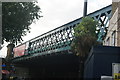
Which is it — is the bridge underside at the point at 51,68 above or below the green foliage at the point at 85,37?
below

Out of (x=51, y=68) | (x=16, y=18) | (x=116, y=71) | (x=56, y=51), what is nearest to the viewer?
(x=116, y=71)

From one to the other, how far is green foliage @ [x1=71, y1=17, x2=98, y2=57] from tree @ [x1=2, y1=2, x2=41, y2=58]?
429cm

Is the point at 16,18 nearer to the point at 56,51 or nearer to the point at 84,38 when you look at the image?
the point at 84,38

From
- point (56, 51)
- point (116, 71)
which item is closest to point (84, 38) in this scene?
point (116, 71)

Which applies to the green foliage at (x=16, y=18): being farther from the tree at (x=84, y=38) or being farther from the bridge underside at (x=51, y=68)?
the bridge underside at (x=51, y=68)

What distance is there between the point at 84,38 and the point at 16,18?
6159 millimetres

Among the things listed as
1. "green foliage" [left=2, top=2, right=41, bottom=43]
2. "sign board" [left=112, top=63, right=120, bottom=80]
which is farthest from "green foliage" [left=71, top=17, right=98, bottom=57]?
"sign board" [left=112, top=63, right=120, bottom=80]

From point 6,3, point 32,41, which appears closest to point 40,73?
point 32,41

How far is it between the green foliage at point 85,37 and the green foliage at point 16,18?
169 inches

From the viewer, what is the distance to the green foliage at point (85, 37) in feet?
69.3


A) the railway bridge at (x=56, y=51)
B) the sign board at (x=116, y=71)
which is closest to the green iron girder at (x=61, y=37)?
the railway bridge at (x=56, y=51)

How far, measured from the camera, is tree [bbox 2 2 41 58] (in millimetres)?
17812

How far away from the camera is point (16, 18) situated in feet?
61.2

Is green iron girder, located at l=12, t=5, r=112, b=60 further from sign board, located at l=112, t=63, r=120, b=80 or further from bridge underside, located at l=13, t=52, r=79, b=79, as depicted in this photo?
sign board, located at l=112, t=63, r=120, b=80
